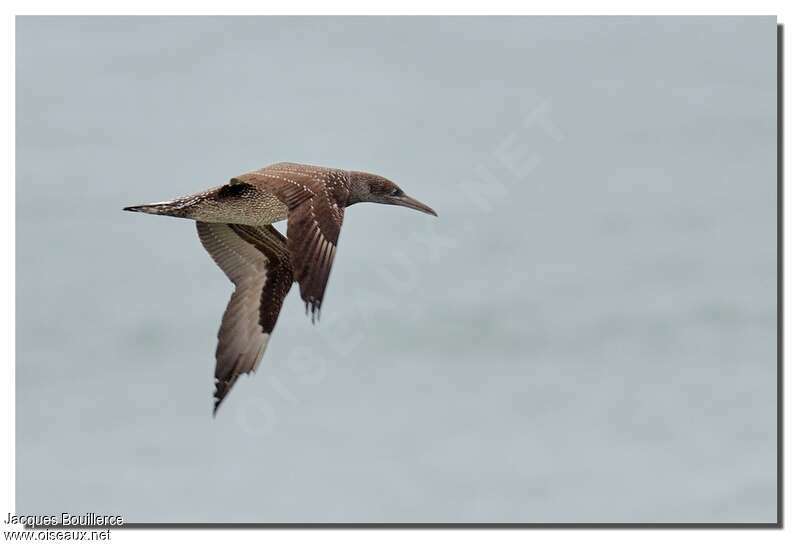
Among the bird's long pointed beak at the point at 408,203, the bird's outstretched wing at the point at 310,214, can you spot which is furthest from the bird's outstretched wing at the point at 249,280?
the bird's outstretched wing at the point at 310,214

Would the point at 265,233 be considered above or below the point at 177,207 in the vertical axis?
below

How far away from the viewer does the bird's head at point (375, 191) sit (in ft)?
63.4

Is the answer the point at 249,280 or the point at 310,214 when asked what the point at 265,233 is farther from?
the point at 310,214

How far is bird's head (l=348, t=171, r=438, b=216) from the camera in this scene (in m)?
19.3

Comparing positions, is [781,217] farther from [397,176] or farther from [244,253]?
A: [397,176]

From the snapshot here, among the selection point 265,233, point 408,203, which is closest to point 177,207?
point 265,233

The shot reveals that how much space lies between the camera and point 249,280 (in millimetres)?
20000

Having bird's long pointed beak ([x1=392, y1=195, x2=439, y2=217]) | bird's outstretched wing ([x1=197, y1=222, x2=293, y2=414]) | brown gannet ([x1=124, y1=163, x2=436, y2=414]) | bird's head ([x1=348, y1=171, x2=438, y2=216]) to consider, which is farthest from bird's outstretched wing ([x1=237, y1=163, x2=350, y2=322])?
bird's outstretched wing ([x1=197, y1=222, x2=293, y2=414])

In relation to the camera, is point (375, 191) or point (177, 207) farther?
point (375, 191)

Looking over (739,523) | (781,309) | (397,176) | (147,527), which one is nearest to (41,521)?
(147,527)

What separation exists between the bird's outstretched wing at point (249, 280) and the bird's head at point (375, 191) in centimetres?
135

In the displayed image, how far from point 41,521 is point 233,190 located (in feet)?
28.8

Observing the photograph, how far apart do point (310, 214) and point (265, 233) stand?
3.60m

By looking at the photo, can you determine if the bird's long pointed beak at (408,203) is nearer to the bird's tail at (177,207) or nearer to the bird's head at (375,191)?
the bird's head at (375,191)
